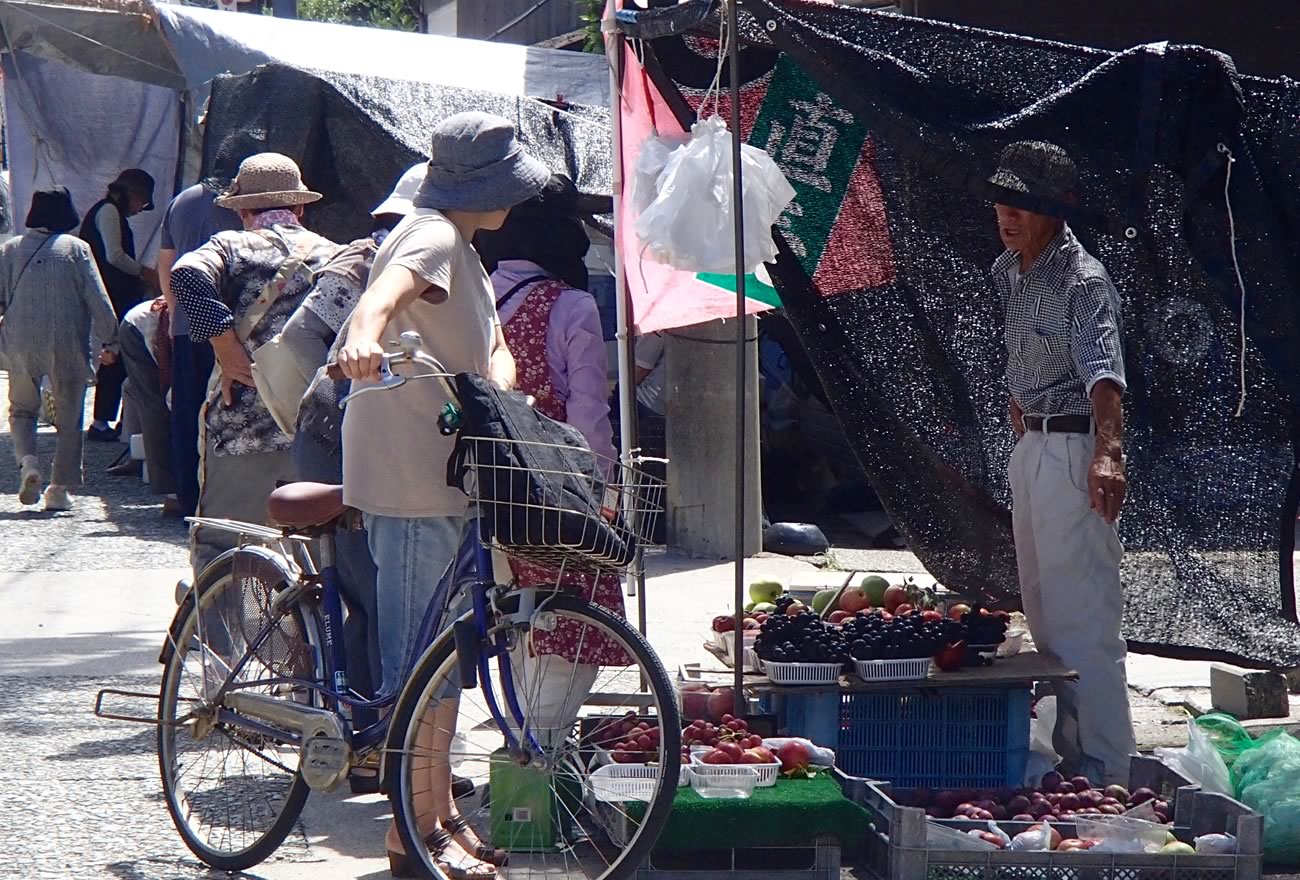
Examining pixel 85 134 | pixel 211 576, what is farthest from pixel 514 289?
pixel 85 134

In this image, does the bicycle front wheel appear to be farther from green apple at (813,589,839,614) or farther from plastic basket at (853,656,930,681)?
green apple at (813,589,839,614)

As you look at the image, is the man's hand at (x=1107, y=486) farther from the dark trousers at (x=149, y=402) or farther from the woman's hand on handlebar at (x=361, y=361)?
the dark trousers at (x=149, y=402)

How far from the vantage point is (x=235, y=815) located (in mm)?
4547

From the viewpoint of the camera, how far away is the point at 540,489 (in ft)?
11.7

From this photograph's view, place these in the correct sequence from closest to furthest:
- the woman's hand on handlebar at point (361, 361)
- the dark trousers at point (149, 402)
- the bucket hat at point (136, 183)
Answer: the woman's hand on handlebar at point (361, 361), the dark trousers at point (149, 402), the bucket hat at point (136, 183)

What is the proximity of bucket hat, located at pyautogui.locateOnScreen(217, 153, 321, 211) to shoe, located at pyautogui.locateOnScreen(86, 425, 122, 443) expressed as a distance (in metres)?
9.12

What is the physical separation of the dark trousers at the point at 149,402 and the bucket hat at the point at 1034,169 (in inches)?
290

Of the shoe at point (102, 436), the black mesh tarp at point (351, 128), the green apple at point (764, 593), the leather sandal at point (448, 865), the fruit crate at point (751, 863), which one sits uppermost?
the black mesh tarp at point (351, 128)

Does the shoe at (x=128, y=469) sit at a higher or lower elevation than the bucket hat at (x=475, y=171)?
lower

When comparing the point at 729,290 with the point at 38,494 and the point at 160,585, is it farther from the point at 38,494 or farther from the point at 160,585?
the point at 38,494

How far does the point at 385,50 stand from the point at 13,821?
721 centimetres

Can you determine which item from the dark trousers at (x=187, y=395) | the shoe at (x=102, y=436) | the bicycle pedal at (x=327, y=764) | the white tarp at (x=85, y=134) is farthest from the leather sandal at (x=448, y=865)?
the shoe at (x=102, y=436)

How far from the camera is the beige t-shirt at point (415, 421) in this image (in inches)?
161

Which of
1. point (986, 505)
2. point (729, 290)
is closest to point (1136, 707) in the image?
point (986, 505)
